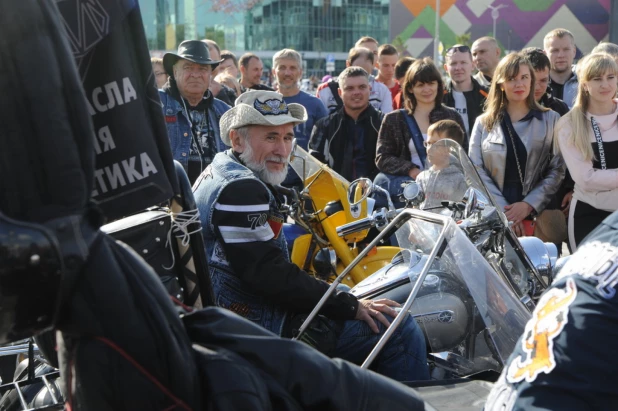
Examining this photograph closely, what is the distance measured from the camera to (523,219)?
524 cm

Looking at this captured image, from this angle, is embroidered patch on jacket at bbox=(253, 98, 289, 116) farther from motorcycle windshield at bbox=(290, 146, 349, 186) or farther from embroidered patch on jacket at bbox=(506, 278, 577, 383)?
embroidered patch on jacket at bbox=(506, 278, 577, 383)

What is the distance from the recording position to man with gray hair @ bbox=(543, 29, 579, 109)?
677 cm

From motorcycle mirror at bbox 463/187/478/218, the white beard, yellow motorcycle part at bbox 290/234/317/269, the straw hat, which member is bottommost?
yellow motorcycle part at bbox 290/234/317/269

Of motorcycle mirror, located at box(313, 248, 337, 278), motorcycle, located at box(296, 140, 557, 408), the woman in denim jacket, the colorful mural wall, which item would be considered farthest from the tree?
motorcycle, located at box(296, 140, 557, 408)

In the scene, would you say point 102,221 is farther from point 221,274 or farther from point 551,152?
point 551,152

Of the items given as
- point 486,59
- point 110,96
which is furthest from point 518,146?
point 110,96

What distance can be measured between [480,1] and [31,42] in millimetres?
83880

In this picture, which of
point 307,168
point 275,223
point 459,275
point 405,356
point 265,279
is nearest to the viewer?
point 459,275

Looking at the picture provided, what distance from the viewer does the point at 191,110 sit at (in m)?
5.48

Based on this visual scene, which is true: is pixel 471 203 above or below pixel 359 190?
above

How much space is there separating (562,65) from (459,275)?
484 cm

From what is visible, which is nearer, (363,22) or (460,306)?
(460,306)

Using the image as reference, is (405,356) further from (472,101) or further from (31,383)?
(472,101)

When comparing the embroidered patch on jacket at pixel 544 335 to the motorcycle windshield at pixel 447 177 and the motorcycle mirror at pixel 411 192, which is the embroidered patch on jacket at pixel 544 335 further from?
the motorcycle mirror at pixel 411 192
